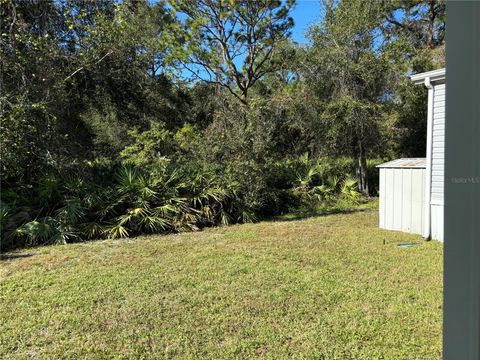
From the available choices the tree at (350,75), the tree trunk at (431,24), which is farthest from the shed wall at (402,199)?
the tree trunk at (431,24)

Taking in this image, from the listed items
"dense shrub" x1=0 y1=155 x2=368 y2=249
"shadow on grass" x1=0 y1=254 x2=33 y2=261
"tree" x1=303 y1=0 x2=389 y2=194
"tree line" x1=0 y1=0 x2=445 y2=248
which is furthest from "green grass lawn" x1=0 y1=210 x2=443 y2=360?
"tree" x1=303 y1=0 x2=389 y2=194

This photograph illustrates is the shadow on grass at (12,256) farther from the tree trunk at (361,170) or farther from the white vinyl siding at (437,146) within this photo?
the tree trunk at (361,170)

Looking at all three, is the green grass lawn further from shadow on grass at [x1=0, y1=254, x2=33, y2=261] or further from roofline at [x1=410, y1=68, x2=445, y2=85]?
roofline at [x1=410, y1=68, x2=445, y2=85]

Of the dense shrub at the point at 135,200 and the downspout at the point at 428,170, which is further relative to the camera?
the dense shrub at the point at 135,200

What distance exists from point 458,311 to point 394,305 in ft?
10.7

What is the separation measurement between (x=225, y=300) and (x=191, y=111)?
1351 cm

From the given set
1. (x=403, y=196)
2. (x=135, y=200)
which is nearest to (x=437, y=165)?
(x=403, y=196)

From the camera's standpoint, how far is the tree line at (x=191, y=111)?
24.1ft

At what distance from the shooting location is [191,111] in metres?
16.6

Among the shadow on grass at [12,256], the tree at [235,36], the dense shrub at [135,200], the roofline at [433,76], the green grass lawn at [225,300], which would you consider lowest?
the green grass lawn at [225,300]

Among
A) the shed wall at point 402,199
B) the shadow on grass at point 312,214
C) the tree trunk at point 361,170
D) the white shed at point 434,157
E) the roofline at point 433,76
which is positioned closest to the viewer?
the roofline at point 433,76

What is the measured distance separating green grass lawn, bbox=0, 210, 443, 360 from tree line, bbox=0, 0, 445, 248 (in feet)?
5.86

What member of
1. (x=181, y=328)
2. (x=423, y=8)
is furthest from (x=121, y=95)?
(x=423, y=8)

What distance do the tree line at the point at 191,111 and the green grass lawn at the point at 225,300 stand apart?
1786mm
